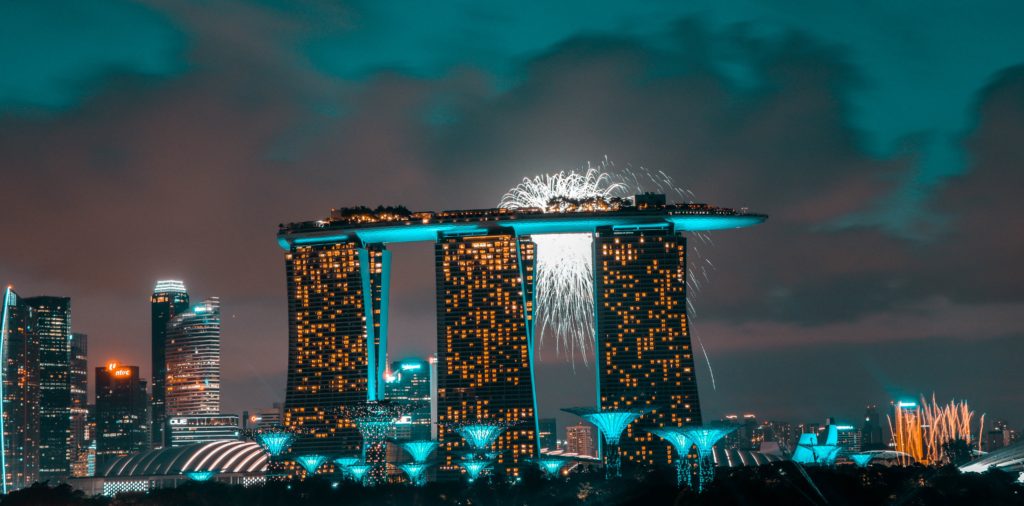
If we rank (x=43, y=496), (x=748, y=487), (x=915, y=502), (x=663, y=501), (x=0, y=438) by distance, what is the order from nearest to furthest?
1. (x=915, y=502)
2. (x=748, y=487)
3. (x=663, y=501)
4. (x=0, y=438)
5. (x=43, y=496)

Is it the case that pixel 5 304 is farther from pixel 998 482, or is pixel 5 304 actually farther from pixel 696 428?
pixel 998 482

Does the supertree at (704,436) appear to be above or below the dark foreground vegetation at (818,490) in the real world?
above

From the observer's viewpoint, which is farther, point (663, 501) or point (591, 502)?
point (591, 502)

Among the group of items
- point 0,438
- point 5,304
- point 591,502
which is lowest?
point 591,502

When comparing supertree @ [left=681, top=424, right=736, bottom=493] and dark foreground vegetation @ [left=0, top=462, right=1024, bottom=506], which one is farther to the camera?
supertree @ [left=681, top=424, right=736, bottom=493]

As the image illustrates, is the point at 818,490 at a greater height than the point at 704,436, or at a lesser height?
lesser

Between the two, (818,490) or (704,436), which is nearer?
(818,490)

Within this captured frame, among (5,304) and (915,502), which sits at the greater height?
(5,304)

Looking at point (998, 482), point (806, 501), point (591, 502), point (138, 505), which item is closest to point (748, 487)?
point (806, 501)

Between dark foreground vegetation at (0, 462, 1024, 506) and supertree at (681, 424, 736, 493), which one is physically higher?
supertree at (681, 424, 736, 493)

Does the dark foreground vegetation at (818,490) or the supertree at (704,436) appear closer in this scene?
the dark foreground vegetation at (818,490)

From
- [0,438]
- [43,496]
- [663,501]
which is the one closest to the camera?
[663,501]
